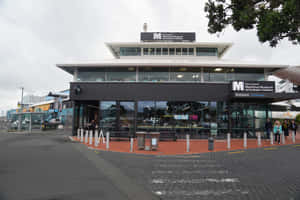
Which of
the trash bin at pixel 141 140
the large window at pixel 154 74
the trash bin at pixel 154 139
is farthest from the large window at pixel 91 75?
the trash bin at pixel 154 139

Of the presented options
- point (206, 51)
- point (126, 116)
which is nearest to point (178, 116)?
point (126, 116)

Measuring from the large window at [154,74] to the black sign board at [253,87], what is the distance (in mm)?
6546

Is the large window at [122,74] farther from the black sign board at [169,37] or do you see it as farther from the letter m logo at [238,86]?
the letter m logo at [238,86]

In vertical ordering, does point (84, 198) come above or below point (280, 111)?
below

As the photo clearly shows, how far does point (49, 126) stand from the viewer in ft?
106

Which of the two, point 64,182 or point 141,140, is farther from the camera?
point 141,140

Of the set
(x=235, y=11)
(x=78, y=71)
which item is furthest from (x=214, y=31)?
(x=78, y=71)

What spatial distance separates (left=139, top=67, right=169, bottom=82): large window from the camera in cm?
1909

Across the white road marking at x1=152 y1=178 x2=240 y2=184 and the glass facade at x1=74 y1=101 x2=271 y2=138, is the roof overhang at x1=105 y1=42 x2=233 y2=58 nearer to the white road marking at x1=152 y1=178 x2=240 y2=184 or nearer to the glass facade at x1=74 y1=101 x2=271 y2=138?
the glass facade at x1=74 y1=101 x2=271 y2=138

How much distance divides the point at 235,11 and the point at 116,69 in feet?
48.3

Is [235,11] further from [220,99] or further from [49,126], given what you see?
[49,126]

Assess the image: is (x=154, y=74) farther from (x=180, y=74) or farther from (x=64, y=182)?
(x=64, y=182)

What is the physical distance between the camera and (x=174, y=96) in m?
18.5

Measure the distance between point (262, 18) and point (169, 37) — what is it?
18051 mm
